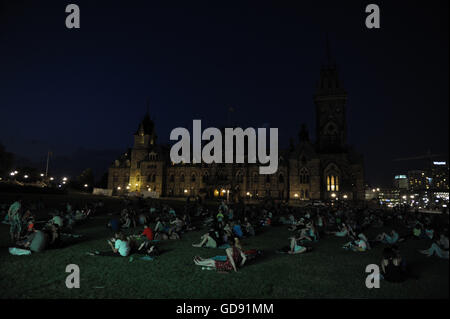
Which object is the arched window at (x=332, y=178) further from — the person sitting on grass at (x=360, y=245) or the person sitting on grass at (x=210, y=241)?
the person sitting on grass at (x=210, y=241)

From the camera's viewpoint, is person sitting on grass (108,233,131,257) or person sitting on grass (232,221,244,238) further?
person sitting on grass (232,221,244,238)

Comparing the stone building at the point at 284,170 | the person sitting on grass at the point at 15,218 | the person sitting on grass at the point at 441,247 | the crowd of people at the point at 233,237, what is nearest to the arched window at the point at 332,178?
the stone building at the point at 284,170

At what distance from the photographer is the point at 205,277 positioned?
340 inches

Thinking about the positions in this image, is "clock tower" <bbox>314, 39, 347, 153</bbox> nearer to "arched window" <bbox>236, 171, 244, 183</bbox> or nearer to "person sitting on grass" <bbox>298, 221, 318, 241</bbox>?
"arched window" <bbox>236, 171, 244, 183</bbox>

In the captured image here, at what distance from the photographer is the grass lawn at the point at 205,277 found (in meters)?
7.00

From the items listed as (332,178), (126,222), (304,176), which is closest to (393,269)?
(126,222)

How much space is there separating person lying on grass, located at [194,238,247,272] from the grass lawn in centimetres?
36

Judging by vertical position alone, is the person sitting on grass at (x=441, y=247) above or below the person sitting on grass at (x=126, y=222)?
above

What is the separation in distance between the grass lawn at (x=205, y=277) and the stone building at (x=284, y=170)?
138ft

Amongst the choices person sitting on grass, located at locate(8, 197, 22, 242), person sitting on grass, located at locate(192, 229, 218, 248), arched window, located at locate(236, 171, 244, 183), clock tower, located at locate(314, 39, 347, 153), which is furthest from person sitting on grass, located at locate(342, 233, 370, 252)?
clock tower, located at locate(314, 39, 347, 153)

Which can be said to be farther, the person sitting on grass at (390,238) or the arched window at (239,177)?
the arched window at (239,177)

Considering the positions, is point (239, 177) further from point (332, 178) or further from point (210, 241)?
point (210, 241)

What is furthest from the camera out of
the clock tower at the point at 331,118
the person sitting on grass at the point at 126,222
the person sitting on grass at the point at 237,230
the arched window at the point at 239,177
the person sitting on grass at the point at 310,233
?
the clock tower at the point at 331,118

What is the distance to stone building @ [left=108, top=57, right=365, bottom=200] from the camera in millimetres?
56469
